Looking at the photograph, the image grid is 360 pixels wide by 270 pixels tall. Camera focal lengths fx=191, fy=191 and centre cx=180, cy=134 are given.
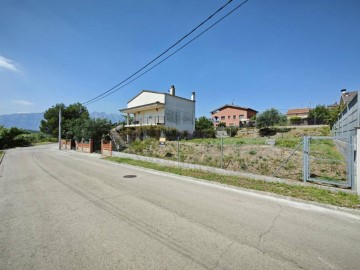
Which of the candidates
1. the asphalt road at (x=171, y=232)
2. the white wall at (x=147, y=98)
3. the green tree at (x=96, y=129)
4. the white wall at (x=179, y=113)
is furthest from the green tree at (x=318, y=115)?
the asphalt road at (x=171, y=232)

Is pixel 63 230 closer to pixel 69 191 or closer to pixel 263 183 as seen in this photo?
pixel 69 191

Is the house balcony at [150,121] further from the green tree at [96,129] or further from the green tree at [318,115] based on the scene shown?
the green tree at [318,115]

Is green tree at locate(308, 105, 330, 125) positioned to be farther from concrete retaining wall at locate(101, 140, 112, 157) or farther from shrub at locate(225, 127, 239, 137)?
concrete retaining wall at locate(101, 140, 112, 157)

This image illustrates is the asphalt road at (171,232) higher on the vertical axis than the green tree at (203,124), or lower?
lower

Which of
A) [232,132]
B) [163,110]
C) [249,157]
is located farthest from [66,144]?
[249,157]

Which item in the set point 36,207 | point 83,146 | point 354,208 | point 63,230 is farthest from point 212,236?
point 83,146

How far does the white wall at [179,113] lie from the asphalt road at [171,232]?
23517 millimetres

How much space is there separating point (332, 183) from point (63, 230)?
→ 29.1 feet

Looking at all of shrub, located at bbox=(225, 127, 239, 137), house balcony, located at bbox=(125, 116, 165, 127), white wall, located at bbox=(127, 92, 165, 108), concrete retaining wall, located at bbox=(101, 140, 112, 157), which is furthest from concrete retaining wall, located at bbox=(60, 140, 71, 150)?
shrub, located at bbox=(225, 127, 239, 137)

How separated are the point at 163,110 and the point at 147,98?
5579 millimetres

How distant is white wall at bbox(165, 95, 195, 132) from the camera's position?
2988cm

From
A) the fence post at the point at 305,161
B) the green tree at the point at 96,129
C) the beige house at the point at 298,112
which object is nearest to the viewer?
the fence post at the point at 305,161

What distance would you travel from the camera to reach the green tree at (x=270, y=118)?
44.4 m

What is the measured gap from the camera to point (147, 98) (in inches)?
1313
